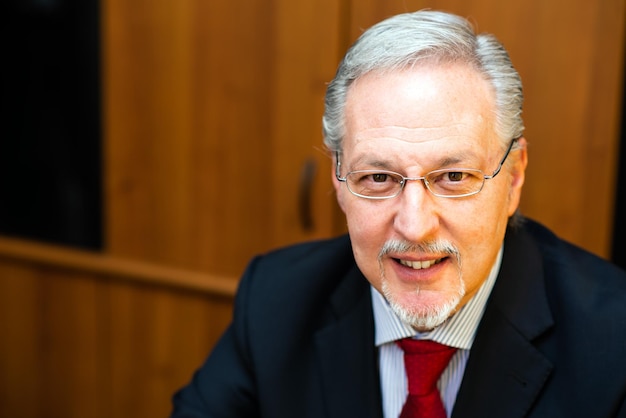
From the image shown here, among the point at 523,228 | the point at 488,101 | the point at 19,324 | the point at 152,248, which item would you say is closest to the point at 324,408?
the point at 523,228

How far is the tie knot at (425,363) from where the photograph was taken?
1.58 m

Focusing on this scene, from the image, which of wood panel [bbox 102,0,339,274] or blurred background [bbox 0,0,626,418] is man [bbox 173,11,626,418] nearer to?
blurred background [bbox 0,0,626,418]

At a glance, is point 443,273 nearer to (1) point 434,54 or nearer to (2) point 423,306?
(2) point 423,306

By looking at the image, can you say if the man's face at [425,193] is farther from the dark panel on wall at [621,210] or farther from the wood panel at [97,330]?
the wood panel at [97,330]

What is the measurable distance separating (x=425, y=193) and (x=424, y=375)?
1.20 ft

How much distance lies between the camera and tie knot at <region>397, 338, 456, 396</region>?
1583 mm

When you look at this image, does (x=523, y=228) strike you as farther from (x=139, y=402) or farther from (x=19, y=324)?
(x=19, y=324)

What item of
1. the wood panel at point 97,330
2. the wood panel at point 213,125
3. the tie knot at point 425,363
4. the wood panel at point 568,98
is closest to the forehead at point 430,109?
the tie knot at point 425,363

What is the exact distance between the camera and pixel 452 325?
63.2 inches

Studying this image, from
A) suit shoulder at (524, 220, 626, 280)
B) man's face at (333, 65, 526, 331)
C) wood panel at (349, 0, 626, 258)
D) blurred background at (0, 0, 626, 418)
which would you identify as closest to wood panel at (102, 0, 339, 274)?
blurred background at (0, 0, 626, 418)

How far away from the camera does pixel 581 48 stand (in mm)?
2182

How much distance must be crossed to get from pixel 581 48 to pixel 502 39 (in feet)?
0.68

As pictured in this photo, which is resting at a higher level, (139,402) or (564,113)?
(564,113)

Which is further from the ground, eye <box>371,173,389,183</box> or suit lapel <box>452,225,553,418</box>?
eye <box>371,173,389,183</box>
